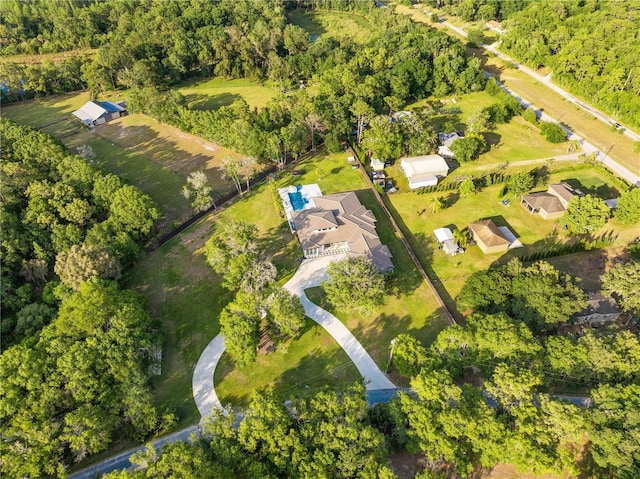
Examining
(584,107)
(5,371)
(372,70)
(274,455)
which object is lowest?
(274,455)

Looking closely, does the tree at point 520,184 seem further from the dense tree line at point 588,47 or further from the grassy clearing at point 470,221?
the dense tree line at point 588,47

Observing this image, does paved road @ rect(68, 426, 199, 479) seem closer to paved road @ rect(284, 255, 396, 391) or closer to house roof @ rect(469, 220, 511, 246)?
paved road @ rect(284, 255, 396, 391)

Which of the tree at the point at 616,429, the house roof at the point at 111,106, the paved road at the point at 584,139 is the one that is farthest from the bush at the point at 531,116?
the house roof at the point at 111,106

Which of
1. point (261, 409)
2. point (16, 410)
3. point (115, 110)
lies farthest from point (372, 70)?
point (16, 410)

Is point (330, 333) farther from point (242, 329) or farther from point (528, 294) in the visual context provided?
point (528, 294)

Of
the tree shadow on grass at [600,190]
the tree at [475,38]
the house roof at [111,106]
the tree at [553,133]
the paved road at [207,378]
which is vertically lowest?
the paved road at [207,378]

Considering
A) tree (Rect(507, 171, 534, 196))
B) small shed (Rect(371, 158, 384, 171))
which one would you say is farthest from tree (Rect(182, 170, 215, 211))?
tree (Rect(507, 171, 534, 196))

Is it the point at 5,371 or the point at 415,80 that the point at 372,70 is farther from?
the point at 5,371
